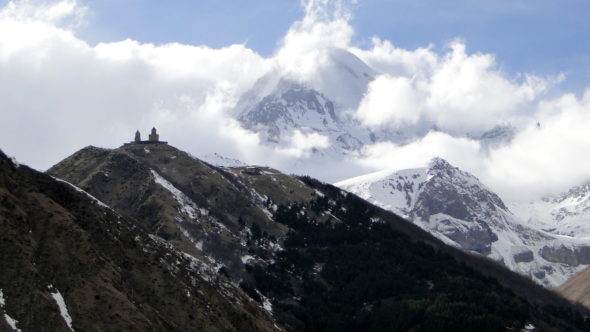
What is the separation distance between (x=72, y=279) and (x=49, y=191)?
1403 inches

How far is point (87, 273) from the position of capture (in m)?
142

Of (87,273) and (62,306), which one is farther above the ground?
(87,273)

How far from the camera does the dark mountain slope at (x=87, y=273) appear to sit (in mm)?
129250

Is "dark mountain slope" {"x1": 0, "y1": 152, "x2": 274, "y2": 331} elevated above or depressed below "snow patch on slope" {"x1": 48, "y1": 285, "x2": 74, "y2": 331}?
above

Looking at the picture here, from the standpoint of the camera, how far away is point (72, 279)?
138000 mm

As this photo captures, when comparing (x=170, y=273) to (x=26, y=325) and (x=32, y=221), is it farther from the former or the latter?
(x=26, y=325)

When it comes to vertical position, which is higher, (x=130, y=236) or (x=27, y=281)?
(x=130, y=236)

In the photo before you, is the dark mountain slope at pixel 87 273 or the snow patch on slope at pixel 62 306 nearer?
the snow patch on slope at pixel 62 306

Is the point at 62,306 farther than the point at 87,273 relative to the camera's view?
No

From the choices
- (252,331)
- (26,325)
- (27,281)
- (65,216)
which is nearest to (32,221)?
(65,216)

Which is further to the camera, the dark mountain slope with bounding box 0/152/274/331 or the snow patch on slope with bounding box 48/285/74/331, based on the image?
the dark mountain slope with bounding box 0/152/274/331

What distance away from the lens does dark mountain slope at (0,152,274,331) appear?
129m

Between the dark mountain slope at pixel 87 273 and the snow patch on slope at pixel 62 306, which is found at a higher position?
the dark mountain slope at pixel 87 273

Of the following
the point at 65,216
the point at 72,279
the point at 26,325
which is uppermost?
the point at 65,216
